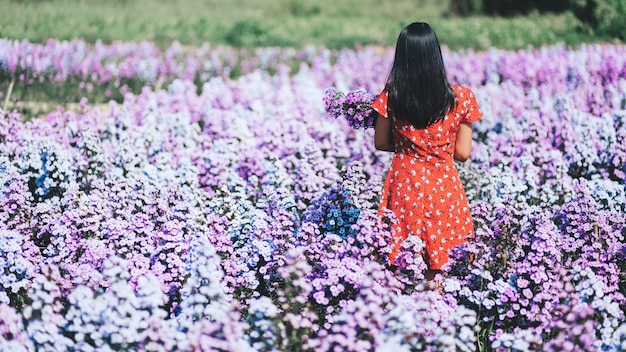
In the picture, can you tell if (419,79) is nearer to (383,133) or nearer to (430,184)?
(383,133)

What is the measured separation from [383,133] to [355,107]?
268mm

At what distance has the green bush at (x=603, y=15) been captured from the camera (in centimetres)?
1452

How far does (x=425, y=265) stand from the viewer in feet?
13.5

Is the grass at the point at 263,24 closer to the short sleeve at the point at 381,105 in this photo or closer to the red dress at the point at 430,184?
the short sleeve at the point at 381,105

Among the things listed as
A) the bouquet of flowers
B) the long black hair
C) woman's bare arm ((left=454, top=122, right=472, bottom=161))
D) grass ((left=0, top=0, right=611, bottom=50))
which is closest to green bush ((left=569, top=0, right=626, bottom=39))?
grass ((left=0, top=0, right=611, bottom=50))

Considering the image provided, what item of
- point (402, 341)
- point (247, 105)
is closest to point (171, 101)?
point (247, 105)

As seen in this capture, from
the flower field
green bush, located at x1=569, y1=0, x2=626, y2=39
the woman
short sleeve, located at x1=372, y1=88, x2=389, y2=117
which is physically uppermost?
green bush, located at x1=569, y1=0, x2=626, y2=39

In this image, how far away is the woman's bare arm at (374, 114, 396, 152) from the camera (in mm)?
4324

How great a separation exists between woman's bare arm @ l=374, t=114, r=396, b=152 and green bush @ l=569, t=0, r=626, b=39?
11.6m

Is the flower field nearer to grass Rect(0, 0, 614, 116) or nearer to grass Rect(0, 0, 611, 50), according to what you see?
grass Rect(0, 0, 614, 116)

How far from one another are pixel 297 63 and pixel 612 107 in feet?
17.3

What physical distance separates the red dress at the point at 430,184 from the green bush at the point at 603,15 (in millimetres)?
11460

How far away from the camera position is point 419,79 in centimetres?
403

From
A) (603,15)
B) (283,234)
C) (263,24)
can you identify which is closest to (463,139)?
(283,234)
